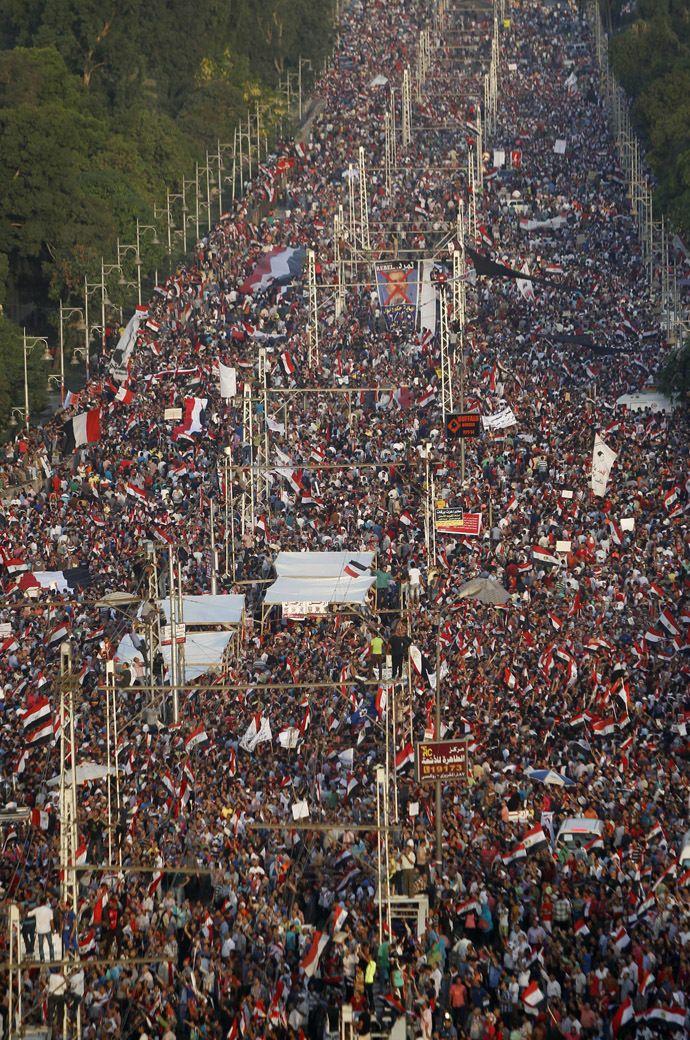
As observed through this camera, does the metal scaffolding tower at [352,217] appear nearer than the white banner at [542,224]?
Yes

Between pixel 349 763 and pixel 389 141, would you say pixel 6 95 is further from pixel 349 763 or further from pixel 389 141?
pixel 349 763

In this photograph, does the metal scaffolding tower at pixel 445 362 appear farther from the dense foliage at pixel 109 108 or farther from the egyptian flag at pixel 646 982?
the egyptian flag at pixel 646 982

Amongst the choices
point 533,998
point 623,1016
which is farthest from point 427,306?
point 623,1016

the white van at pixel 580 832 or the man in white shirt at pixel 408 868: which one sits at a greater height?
the white van at pixel 580 832

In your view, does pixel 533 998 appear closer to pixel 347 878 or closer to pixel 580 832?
pixel 580 832

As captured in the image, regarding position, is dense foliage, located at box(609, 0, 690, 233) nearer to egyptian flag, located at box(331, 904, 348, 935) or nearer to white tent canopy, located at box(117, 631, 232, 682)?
white tent canopy, located at box(117, 631, 232, 682)

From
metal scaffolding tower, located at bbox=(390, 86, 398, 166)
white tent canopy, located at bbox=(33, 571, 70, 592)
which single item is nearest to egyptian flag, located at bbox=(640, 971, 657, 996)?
white tent canopy, located at bbox=(33, 571, 70, 592)

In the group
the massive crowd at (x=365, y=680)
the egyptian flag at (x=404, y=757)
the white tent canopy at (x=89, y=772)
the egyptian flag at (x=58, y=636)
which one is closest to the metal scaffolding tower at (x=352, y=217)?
the massive crowd at (x=365, y=680)
